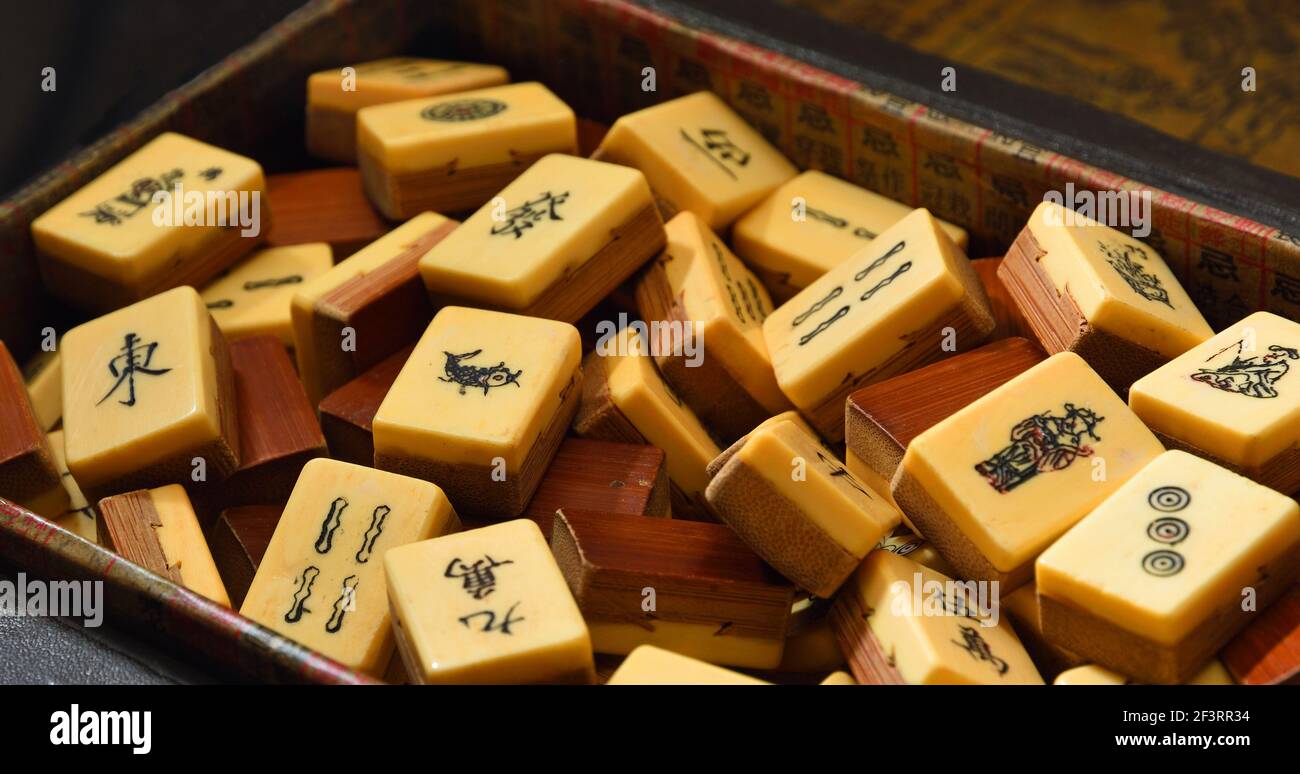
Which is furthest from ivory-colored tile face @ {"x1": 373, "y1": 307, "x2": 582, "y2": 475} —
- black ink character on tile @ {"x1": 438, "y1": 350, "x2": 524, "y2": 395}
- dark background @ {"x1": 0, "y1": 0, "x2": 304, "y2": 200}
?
dark background @ {"x1": 0, "y1": 0, "x2": 304, "y2": 200}

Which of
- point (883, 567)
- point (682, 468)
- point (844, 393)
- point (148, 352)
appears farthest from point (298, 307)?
point (883, 567)

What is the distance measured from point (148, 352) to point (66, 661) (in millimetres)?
438

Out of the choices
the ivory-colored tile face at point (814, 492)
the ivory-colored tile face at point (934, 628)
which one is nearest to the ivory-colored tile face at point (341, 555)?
the ivory-colored tile face at point (814, 492)

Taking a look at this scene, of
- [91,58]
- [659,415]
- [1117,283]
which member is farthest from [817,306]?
[91,58]

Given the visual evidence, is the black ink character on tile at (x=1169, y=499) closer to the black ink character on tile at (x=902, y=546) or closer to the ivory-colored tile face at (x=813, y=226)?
the black ink character on tile at (x=902, y=546)

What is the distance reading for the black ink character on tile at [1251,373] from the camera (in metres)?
1.34

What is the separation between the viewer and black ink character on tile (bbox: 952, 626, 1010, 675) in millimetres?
1225

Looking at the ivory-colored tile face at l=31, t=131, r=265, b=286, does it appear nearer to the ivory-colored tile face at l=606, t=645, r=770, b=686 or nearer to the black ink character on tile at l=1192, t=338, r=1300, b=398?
the ivory-colored tile face at l=606, t=645, r=770, b=686

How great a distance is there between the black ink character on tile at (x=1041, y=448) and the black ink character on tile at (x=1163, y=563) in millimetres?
144

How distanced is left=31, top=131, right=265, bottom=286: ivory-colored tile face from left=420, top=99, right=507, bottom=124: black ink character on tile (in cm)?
26

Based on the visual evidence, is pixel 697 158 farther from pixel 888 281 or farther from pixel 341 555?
pixel 341 555

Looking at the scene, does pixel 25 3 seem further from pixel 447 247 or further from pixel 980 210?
pixel 980 210

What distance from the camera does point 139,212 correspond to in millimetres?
1795

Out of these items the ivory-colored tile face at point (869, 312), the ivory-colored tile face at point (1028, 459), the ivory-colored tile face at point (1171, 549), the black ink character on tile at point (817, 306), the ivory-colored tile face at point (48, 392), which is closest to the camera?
the ivory-colored tile face at point (1171, 549)
